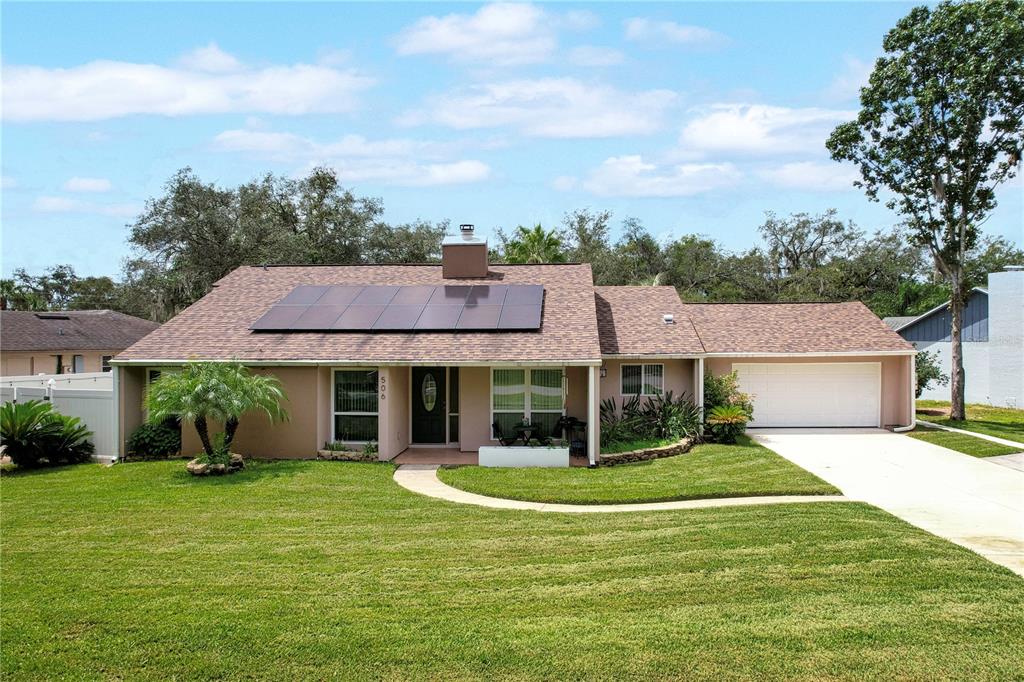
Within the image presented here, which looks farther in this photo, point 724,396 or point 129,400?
point 724,396

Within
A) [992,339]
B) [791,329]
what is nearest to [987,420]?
[992,339]

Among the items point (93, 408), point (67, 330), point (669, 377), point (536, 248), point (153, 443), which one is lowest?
point (153, 443)

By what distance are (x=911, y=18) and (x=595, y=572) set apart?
2004 centimetres

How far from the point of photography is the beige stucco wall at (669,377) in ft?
55.3

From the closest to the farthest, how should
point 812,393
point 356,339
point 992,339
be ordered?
1. point 356,339
2. point 812,393
3. point 992,339

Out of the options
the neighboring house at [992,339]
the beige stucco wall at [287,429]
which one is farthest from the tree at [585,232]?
the beige stucco wall at [287,429]

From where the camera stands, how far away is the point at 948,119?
1945cm

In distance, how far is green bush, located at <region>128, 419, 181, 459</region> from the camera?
14695 millimetres

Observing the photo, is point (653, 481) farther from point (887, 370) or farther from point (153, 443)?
point (153, 443)

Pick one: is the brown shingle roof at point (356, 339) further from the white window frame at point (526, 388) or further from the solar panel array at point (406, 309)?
the white window frame at point (526, 388)

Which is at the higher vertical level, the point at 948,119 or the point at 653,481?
the point at 948,119

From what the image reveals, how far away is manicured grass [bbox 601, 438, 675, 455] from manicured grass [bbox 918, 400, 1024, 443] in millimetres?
9022

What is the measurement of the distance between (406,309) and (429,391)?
7.19 ft

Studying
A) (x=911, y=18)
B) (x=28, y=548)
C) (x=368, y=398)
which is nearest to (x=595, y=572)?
(x=28, y=548)
